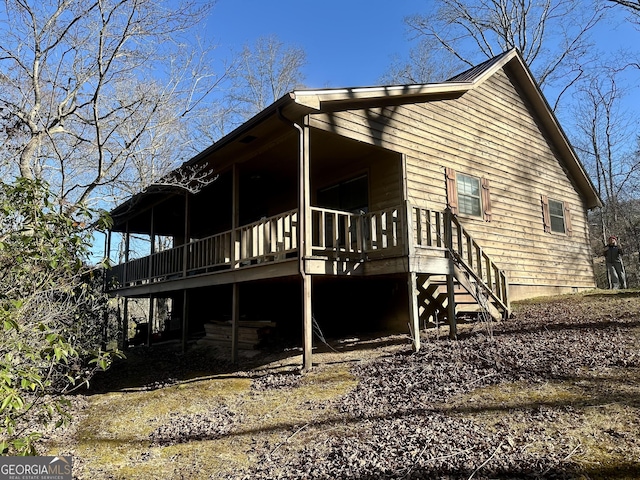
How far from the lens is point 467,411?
4.71 meters

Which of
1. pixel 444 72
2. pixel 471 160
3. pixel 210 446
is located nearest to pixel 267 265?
pixel 210 446

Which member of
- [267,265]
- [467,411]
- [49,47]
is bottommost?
[467,411]

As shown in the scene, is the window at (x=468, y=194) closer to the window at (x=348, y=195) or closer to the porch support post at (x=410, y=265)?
the window at (x=348, y=195)

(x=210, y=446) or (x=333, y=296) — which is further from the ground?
(x=333, y=296)

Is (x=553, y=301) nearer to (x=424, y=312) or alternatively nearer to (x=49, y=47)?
(x=424, y=312)

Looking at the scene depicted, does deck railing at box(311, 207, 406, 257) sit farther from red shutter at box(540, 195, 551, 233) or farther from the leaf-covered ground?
red shutter at box(540, 195, 551, 233)

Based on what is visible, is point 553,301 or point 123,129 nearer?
point 553,301

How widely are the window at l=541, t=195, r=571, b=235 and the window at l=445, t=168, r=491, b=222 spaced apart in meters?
3.05

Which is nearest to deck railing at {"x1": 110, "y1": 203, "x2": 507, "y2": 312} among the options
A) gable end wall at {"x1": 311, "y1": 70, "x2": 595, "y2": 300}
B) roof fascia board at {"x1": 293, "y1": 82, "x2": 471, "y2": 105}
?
gable end wall at {"x1": 311, "y1": 70, "x2": 595, "y2": 300}

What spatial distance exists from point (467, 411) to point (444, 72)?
94.5 feet

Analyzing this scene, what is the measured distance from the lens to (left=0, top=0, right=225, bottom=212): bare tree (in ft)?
33.2

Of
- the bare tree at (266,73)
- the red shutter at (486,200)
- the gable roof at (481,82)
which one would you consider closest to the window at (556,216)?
the gable roof at (481,82)

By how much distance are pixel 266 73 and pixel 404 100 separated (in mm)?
23015

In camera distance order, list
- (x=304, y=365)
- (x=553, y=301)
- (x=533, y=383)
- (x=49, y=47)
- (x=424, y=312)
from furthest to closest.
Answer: (x=553, y=301) < (x=49, y=47) < (x=424, y=312) < (x=304, y=365) < (x=533, y=383)
